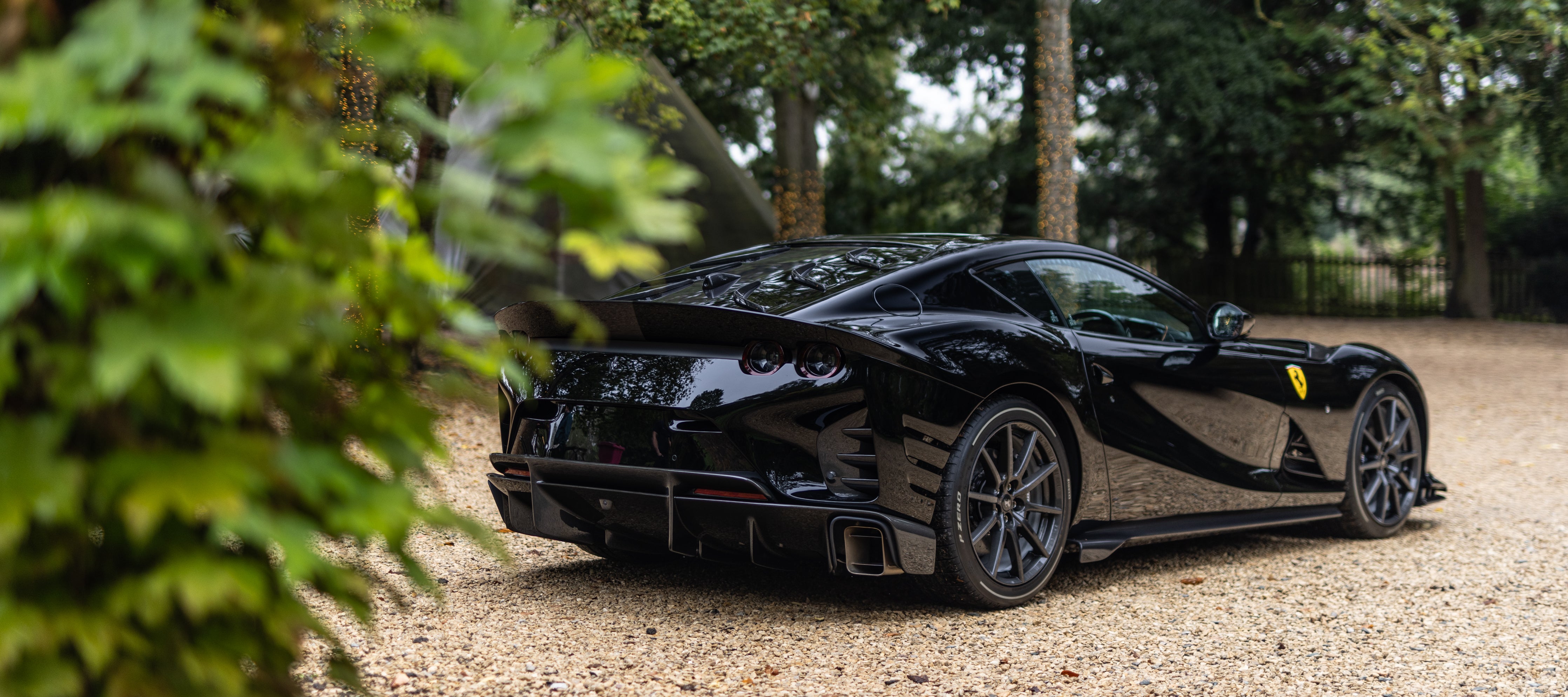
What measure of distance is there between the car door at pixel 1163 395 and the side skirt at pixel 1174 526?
40 mm

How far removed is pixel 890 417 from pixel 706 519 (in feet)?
2.19

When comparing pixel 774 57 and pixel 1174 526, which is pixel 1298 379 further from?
pixel 774 57

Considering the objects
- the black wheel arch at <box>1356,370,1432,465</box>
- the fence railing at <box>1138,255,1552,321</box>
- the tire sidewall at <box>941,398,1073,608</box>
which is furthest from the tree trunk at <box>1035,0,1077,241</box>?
the fence railing at <box>1138,255,1552,321</box>

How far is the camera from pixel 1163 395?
494cm

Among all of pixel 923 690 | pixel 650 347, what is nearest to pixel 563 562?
pixel 650 347

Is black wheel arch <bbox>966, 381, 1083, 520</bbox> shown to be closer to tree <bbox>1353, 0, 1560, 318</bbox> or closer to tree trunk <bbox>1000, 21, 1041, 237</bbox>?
tree <bbox>1353, 0, 1560, 318</bbox>

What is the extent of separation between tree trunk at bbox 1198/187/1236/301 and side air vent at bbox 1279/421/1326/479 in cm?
2169

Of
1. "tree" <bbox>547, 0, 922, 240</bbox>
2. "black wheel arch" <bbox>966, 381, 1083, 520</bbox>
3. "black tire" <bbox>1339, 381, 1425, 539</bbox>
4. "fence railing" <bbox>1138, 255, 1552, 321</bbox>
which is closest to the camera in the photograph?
"black wheel arch" <bbox>966, 381, 1083, 520</bbox>

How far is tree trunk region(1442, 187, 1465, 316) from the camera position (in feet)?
75.3

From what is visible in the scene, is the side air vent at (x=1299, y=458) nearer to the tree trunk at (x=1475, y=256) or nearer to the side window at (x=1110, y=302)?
the side window at (x=1110, y=302)

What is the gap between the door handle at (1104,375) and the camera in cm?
463

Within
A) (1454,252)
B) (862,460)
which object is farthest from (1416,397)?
(1454,252)

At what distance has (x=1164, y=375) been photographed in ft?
16.3

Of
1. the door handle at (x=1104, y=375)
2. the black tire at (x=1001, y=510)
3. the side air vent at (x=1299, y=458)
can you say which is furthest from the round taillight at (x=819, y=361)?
the side air vent at (x=1299, y=458)
